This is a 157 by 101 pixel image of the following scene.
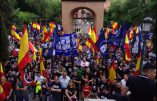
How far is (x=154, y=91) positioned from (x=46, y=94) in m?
8.41

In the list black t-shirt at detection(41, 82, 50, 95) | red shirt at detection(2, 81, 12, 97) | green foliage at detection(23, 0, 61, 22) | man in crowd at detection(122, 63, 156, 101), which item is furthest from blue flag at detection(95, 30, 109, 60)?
green foliage at detection(23, 0, 61, 22)

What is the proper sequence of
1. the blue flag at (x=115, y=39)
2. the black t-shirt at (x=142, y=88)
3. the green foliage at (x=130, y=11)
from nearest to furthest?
the black t-shirt at (x=142, y=88) < the blue flag at (x=115, y=39) < the green foliage at (x=130, y=11)

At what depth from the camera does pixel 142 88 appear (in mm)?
7402

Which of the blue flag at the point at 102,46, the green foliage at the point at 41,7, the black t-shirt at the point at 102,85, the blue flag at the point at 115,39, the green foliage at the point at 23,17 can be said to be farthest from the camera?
the green foliage at the point at 41,7

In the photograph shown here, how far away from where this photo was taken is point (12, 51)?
23.3 meters

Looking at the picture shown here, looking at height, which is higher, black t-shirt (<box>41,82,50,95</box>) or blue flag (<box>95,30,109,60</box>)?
blue flag (<box>95,30,109,60</box>)

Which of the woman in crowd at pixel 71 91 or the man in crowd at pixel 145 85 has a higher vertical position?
the man in crowd at pixel 145 85

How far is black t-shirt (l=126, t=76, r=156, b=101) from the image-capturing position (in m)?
7.40

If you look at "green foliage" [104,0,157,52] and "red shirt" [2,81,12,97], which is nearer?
"red shirt" [2,81,12,97]

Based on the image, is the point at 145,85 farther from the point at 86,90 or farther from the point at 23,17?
the point at 23,17

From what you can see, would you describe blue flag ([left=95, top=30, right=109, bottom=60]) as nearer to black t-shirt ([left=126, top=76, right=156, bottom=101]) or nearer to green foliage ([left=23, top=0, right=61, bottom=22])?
black t-shirt ([left=126, top=76, right=156, bottom=101])

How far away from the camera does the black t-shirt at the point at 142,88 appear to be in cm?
740

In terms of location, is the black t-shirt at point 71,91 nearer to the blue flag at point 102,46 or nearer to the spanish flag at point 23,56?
the spanish flag at point 23,56

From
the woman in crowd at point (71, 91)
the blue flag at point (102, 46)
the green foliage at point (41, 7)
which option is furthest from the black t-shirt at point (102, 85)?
the green foliage at point (41, 7)
